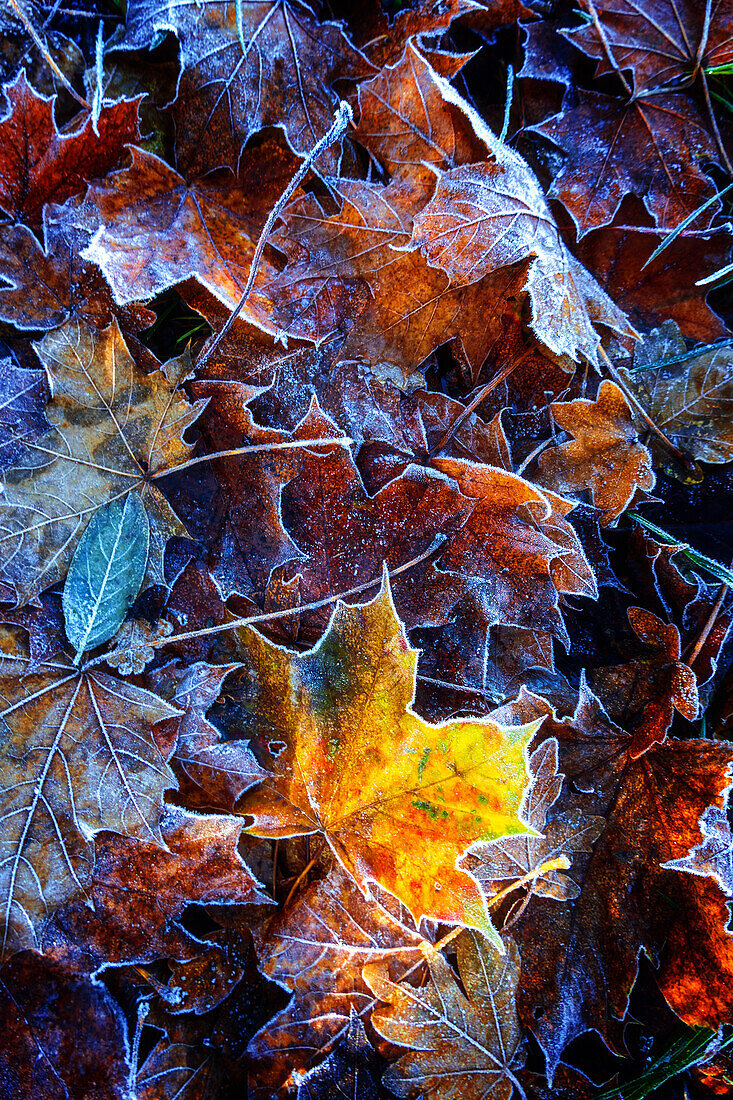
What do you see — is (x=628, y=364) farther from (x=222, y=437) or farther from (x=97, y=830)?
(x=97, y=830)

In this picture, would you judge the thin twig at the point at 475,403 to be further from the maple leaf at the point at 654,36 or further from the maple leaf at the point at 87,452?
the maple leaf at the point at 654,36

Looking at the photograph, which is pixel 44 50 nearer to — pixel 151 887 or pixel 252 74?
pixel 252 74

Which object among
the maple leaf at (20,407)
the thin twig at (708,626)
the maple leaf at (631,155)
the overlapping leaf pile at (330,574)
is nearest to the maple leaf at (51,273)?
the overlapping leaf pile at (330,574)

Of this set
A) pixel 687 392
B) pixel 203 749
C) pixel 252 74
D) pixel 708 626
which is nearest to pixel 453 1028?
pixel 203 749

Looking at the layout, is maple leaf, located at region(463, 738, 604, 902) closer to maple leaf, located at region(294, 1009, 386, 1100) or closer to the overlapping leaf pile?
the overlapping leaf pile

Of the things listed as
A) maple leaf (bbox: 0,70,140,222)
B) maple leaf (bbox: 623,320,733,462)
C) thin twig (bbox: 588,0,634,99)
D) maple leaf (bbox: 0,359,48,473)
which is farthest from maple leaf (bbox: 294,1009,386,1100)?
thin twig (bbox: 588,0,634,99)

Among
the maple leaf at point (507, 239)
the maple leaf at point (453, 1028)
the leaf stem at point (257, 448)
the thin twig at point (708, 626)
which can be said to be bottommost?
the maple leaf at point (453, 1028)
